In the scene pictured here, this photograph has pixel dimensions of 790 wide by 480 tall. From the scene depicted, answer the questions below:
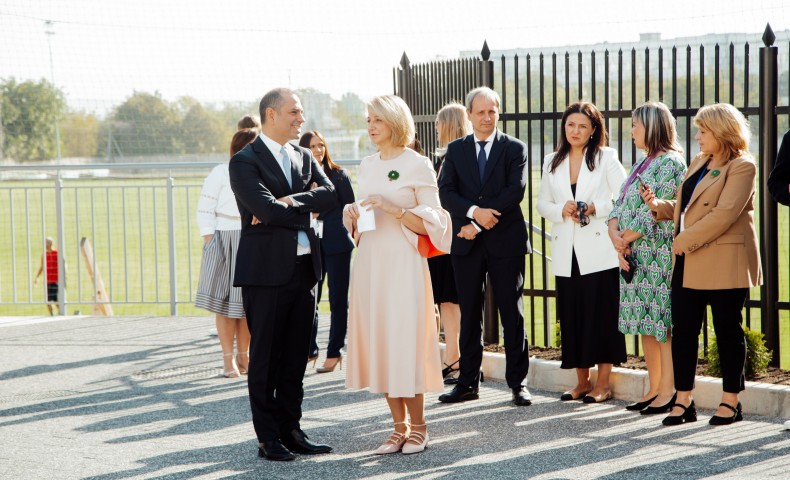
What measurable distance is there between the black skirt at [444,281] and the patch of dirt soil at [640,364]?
0.69 meters

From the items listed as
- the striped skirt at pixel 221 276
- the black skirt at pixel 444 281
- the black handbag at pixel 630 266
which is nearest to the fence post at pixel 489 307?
the black skirt at pixel 444 281

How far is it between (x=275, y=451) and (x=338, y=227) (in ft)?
9.44

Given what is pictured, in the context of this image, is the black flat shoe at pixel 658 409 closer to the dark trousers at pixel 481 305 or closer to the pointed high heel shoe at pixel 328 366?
the dark trousers at pixel 481 305

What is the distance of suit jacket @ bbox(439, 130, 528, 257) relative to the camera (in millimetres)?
6801

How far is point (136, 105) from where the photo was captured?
49.8m

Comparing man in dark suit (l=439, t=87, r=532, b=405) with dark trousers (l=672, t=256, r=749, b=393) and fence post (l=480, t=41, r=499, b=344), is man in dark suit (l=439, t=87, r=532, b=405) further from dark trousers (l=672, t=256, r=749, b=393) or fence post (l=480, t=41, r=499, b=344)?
fence post (l=480, t=41, r=499, b=344)

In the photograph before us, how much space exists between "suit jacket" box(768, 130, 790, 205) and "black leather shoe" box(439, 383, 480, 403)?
7.72ft

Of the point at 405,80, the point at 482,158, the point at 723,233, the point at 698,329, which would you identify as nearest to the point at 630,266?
the point at 698,329

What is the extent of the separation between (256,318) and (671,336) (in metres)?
2.65

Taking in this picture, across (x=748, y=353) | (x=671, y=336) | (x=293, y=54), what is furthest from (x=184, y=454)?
(x=293, y=54)

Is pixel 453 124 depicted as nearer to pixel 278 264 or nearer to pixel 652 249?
pixel 652 249

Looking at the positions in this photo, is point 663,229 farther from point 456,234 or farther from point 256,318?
point 256,318

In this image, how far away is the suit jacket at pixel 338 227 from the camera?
7910mm

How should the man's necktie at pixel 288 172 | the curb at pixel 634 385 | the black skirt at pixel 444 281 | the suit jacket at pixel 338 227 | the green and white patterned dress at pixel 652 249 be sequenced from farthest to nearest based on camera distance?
1. the suit jacket at pixel 338 227
2. the black skirt at pixel 444 281
3. the green and white patterned dress at pixel 652 249
4. the curb at pixel 634 385
5. the man's necktie at pixel 288 172
